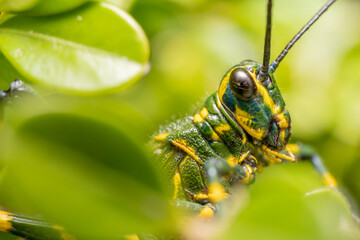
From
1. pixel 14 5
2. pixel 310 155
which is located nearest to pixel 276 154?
pixel 310 155

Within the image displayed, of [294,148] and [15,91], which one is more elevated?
[15,91]

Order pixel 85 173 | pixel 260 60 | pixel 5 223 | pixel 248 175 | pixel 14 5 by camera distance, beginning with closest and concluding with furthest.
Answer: pixel 85 173 → pixel 14 5 → pixel 5 223 → pixel 248 175 → pixel 260 60

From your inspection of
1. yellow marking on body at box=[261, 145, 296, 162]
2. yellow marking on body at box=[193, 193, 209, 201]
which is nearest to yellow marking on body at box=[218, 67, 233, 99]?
yellow marking on body at box=[261, 145, 296, 162]

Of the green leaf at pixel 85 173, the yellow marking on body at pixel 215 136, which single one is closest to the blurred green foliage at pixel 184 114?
the green leaf at pixel 85 173

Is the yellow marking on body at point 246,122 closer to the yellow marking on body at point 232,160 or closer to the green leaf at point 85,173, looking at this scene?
the yellow marking on body at point 232,160

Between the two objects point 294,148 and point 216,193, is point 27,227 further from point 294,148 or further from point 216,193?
point 294,148

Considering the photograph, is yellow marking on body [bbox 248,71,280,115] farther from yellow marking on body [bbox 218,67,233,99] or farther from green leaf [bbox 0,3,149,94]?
green leaf [bbox 0,3,149,94]
